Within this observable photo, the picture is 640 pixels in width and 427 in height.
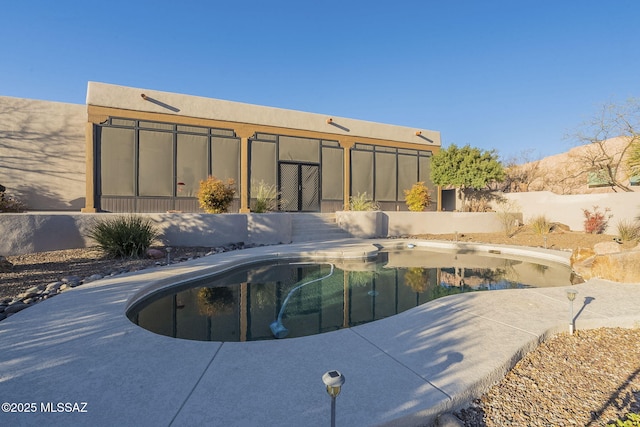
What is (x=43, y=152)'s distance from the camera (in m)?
10.6

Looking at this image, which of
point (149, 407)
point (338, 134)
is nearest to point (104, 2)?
point (338, 134)

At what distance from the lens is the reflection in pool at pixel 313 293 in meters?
3.37

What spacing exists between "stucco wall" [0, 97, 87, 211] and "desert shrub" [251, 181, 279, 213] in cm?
656

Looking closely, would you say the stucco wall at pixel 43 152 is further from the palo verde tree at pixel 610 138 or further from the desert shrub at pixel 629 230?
the palo verde tree at pixel 610 138

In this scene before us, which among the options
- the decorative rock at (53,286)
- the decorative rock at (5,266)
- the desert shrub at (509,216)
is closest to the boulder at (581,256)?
the desert shrub at (509,216)

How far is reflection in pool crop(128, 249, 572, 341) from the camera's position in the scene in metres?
3.37

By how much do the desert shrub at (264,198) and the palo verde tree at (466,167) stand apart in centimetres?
807

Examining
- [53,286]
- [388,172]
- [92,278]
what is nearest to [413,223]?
[388,172]

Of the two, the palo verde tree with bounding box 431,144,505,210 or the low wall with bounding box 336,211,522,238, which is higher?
the palo verde tree with bounding box 431,144,505,210

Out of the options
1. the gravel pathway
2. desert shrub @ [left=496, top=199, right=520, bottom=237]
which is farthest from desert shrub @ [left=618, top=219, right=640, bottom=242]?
the gravel pathway

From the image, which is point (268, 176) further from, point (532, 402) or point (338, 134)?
point (532, 402)

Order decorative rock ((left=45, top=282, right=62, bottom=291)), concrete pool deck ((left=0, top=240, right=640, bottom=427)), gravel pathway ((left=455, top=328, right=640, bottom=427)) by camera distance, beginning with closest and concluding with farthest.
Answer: concrete pool deck ((left=0, top=240, right=640, bottom=427)), gravel pathway ((left=455, top=328, right=640, bottom=427)), decorative rock ((left=45, top=282, right=62, bottom=291))

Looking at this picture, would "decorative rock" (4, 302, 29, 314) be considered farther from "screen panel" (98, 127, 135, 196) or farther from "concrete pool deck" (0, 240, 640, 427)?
"screen panel" (98, 127, 135, 196)

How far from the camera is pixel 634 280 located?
15.2 feet
